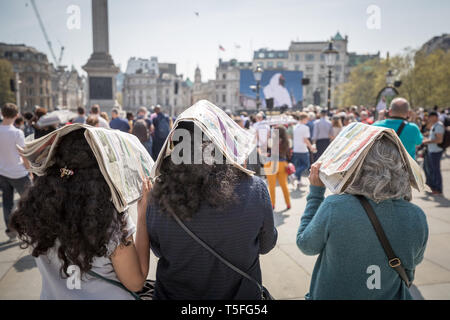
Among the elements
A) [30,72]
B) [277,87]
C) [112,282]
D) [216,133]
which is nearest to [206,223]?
[216,133]

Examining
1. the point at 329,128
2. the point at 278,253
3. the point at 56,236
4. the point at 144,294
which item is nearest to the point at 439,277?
the point at 278,253

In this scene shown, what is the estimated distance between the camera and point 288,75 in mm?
49812

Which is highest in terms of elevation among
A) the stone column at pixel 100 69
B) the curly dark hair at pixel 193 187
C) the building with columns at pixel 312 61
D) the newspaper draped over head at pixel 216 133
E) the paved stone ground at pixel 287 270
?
the building with columns at pixel 312 61

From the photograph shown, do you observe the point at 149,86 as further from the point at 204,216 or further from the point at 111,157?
the point at 204,216

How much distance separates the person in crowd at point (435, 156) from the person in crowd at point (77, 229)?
860 cm

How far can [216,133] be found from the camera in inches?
78.6

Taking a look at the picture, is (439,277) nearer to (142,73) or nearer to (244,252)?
(244,252)

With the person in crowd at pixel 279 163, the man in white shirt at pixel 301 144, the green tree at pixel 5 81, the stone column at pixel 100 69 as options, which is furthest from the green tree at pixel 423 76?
the green tree at pixel 5 81

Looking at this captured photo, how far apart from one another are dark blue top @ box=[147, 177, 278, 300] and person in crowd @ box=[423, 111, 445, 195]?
799cm

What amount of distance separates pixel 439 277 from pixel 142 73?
117 m

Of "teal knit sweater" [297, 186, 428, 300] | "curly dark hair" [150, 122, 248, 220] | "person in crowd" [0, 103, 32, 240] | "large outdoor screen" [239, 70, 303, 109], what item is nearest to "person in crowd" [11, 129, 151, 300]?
"curly dark hair" [150, 122, 248, 220]

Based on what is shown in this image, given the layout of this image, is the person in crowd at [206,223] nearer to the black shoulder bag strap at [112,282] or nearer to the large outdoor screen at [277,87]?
the black shoulder bag strap at [112,282]

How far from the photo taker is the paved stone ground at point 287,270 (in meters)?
3.92

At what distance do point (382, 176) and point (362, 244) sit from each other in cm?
42
